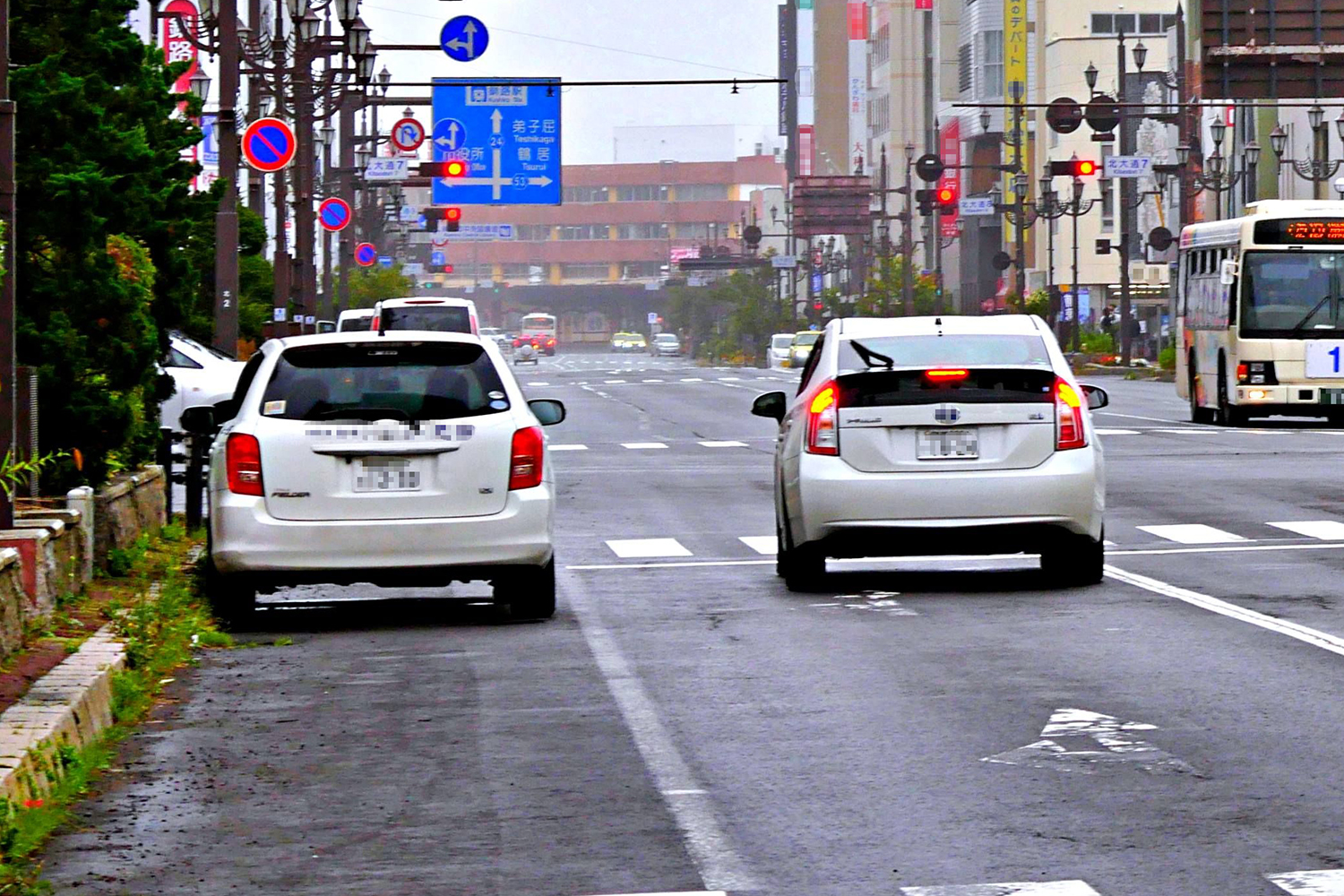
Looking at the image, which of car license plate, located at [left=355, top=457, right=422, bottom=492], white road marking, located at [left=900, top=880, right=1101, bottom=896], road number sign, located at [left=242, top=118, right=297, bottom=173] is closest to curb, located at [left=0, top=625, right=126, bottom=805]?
car license plate, located at [left=355, top=457, right=422, bottom=492]

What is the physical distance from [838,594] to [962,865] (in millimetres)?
8398

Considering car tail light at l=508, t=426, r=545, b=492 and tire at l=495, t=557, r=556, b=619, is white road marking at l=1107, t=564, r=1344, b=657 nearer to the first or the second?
tire at l=495, t=557, r=556, b=619

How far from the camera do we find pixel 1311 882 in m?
7.38

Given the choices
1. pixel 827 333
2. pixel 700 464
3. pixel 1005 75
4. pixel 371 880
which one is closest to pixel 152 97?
pixel 827 333

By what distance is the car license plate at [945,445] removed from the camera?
1576 centimetres

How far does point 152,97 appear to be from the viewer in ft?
69.0

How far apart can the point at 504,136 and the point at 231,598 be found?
58749 millimetres

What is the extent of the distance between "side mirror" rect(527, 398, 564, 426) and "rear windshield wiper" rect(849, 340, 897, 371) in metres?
1.83

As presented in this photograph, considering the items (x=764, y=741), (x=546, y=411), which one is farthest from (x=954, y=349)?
(x=764, y=741)

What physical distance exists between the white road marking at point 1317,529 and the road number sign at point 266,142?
1876cm

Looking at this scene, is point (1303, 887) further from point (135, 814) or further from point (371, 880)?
point (135, 814)

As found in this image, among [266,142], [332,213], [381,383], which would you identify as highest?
[332,213]

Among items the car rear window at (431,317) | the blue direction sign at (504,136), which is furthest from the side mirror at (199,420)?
the blue direction sign at (504,136)

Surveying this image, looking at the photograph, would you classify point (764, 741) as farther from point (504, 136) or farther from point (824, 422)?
point (504, 136)
